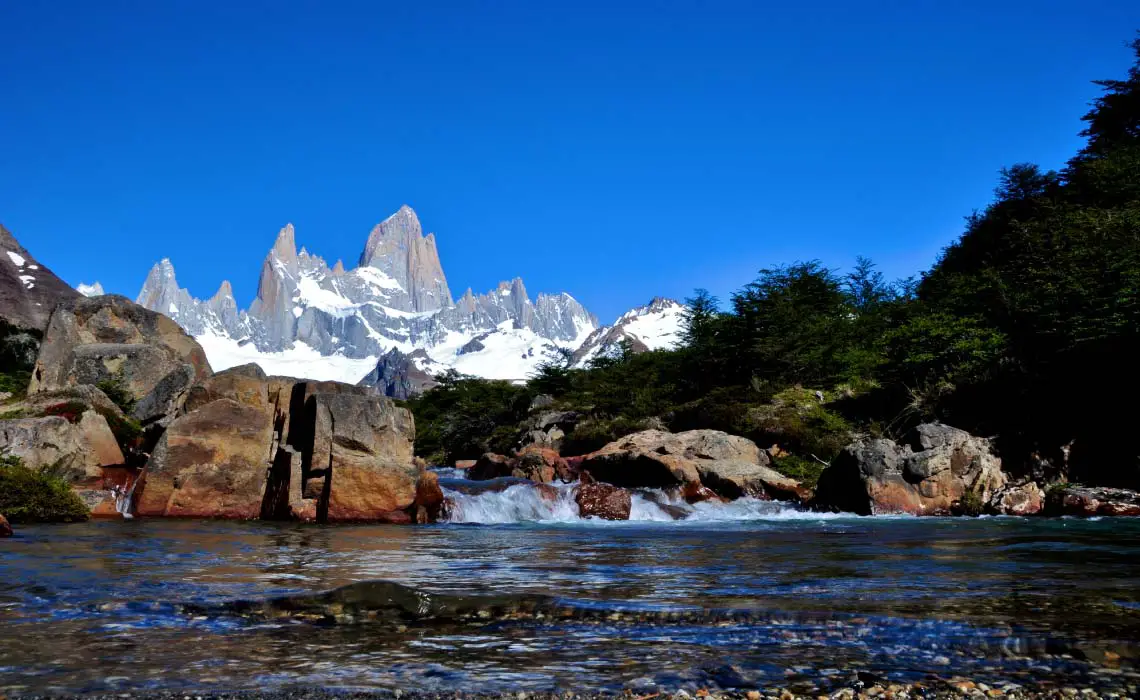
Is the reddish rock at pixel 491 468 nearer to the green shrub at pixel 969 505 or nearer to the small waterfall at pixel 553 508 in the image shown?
the small waterfall at pixel 553 508

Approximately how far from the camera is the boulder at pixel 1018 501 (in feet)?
67.9

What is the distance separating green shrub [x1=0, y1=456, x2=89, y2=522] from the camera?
1409 cm

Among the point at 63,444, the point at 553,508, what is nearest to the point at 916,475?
the point at 553,508

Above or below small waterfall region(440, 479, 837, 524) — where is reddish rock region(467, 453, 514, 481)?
above

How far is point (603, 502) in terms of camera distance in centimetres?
2042

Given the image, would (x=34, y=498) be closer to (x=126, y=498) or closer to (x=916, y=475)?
(x=126, y=498)

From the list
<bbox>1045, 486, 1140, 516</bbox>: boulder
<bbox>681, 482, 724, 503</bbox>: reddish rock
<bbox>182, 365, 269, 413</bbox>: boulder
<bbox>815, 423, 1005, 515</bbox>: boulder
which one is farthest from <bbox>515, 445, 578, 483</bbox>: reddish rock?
<bbox>1045, 486, 1140, 516</bbox>: boulder

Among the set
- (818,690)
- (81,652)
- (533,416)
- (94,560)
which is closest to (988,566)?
(818,690)

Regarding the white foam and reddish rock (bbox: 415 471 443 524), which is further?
the white foam

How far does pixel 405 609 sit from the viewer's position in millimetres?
5617

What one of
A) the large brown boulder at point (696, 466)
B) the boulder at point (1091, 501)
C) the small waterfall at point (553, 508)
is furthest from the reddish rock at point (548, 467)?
the boulder at point (1091, 501)

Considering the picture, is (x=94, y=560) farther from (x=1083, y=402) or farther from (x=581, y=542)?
(x=1083, y=402)

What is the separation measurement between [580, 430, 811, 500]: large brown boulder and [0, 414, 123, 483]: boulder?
14.7 metres

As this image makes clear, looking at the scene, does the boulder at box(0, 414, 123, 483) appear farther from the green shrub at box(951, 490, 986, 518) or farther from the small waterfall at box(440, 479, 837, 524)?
the green shrub at box(951, 490, 986, 518)
